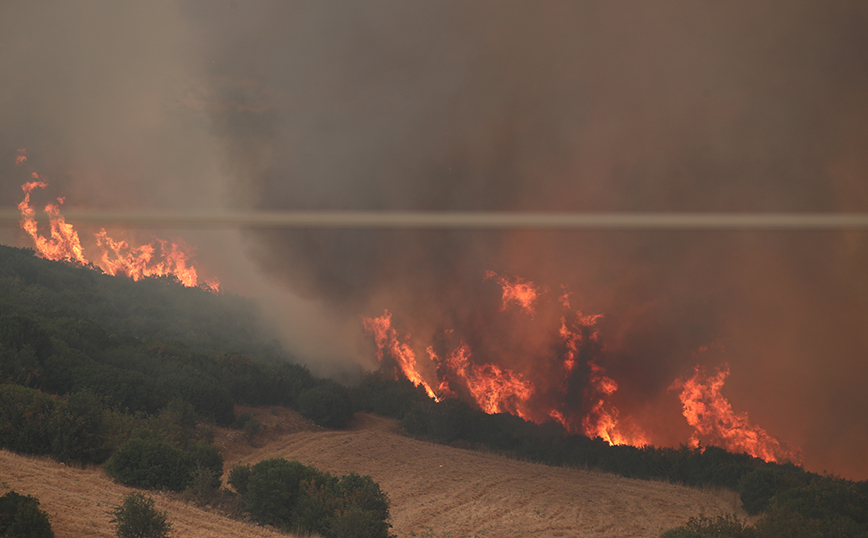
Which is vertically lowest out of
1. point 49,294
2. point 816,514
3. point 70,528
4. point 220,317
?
point 70,528

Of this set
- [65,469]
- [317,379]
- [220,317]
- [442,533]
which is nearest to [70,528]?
[65,469]

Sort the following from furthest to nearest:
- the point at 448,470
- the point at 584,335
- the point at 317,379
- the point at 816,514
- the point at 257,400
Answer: the point at 317,379 → the point at 584,335 → the point at 257,400 → the point at 448,470 → the point at 816,514

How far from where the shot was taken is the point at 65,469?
729 inches

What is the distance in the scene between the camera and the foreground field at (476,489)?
2597 centimetres

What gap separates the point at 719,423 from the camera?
39406 millimetres

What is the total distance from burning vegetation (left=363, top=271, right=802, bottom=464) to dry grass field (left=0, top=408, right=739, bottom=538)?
759cm

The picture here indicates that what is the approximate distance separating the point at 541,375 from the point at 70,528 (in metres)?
38.0

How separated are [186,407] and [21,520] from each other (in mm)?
23656

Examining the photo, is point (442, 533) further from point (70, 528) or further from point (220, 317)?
point (220, 317)

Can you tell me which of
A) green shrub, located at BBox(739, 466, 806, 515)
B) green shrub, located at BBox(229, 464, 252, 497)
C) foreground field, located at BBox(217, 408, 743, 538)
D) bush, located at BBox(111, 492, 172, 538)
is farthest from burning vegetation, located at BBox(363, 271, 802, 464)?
bush, located at BBox(111, 492, 172, 538)

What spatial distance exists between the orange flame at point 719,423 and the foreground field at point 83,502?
32.5m

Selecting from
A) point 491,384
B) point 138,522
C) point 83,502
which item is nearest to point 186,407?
point 83,502

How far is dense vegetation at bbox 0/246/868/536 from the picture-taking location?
20031 mm

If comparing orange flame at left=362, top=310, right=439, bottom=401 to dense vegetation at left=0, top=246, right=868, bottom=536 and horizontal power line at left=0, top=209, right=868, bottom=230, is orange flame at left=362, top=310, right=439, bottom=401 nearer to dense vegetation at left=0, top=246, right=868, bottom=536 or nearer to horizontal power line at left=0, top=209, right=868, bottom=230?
dense vegetation at left=0, top=246, right=868, bottom=536
